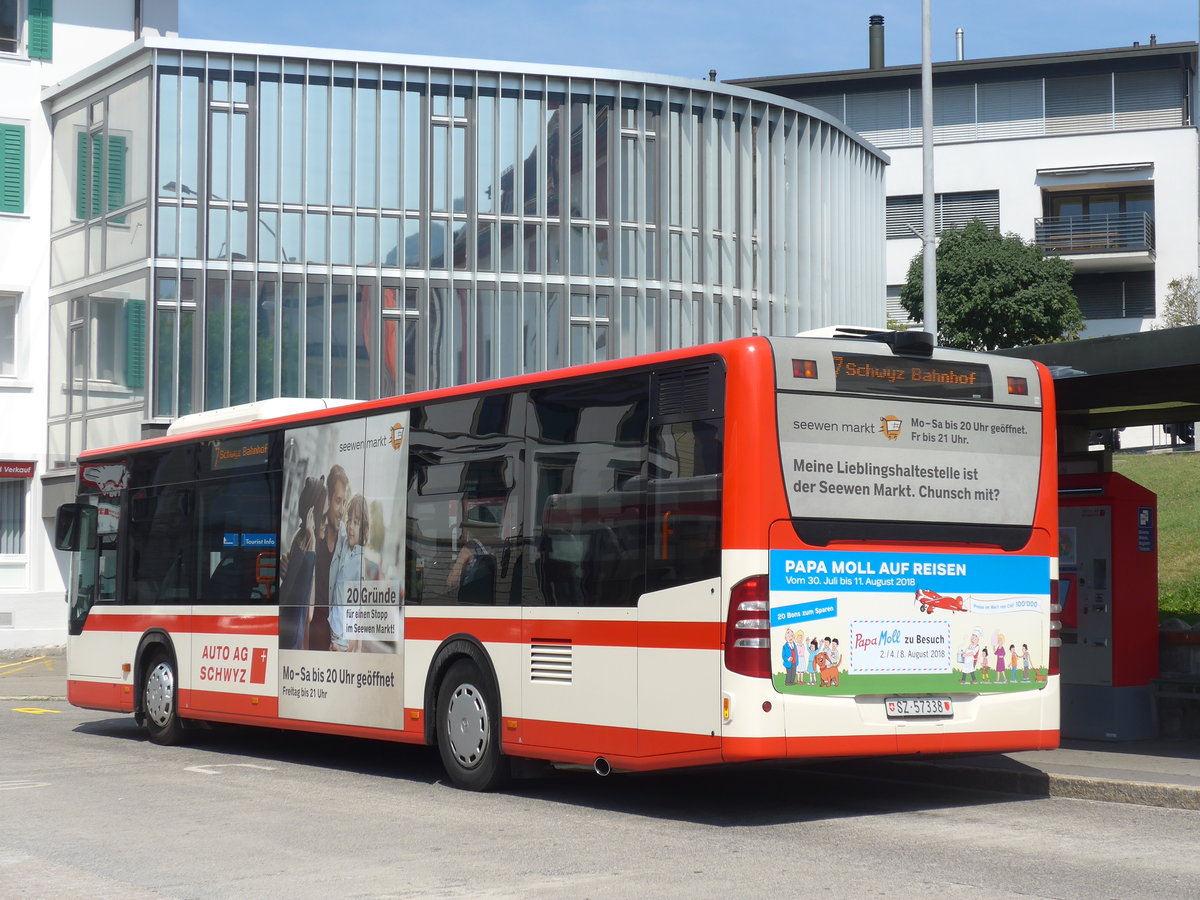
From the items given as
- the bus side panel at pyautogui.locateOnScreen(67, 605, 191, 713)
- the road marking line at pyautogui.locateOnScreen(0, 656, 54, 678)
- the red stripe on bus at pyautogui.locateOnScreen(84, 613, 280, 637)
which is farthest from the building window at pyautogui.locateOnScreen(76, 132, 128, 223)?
the red stripe on bus at pyautogui.locateOnScreen(84, 613, 280, 637)

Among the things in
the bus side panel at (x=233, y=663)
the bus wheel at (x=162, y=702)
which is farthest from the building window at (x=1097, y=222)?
the bus side panel at (x=233, y=663)

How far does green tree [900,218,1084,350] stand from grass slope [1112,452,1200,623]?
1463 centimetres

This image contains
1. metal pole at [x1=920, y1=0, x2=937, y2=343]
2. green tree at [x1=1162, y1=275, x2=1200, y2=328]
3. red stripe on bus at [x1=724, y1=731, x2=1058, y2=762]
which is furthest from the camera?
green tree at [x1=1162, y1=275, x2=1200, y2=328]

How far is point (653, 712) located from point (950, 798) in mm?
2455

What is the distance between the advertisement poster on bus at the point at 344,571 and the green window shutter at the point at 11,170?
21.4 m

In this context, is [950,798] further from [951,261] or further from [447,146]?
[951,261]

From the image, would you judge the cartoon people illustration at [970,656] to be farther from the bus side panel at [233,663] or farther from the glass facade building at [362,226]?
the glass facade building at [362,226]

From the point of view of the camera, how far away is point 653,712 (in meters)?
9.54

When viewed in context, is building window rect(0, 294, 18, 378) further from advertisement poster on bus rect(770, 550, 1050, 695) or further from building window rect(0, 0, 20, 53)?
advertisement poster on bus rect(770, 550, 1050, 695)

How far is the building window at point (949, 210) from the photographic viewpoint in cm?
6512

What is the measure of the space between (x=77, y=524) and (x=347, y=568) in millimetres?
5406

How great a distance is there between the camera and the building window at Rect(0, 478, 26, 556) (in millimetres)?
32250

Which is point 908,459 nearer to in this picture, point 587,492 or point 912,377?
point 912,377

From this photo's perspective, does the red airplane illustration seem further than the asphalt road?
Yes
